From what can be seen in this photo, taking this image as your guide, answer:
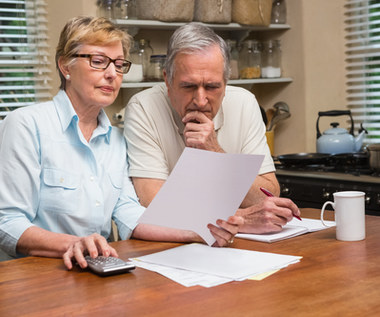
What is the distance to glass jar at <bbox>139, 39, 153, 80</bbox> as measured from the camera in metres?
3.49

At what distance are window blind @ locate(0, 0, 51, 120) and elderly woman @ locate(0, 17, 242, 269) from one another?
1.42 meters

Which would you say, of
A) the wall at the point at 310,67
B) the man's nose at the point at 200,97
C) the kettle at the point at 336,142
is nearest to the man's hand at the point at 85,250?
the man's nose at the point at 200,97

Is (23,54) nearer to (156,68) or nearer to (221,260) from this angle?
(156,68)

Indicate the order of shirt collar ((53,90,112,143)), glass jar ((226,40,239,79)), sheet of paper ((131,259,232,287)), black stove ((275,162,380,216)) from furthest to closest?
glass jar ((226,40,239,79)) < black stove ((275,162,380,216)) < shirt collar ((53,90,112,143)) < sheet of paper ((131,259,232,287))

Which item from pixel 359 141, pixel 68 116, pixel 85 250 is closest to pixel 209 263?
pixel 85 250

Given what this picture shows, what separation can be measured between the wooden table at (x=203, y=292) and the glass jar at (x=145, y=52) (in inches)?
79.6

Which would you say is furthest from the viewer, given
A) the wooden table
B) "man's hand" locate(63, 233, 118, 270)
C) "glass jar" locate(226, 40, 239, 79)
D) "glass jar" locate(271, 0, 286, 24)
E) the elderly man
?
"glass jar" locate(271, 0, 286, 24)

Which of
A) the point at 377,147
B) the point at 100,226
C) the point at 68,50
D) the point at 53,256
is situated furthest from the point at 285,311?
the point at 377,147

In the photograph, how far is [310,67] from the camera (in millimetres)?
4055

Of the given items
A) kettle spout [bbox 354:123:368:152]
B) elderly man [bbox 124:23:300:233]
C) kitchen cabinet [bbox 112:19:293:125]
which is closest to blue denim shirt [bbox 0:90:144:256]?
elderly man [bbox 124:23:300:233]

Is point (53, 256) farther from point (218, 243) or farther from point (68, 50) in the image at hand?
point (68, 50)

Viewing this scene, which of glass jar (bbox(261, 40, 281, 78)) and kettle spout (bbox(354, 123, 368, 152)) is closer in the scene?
kettle spout (bbox(354, 123, 368, 152))

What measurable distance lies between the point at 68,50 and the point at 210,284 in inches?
40.1

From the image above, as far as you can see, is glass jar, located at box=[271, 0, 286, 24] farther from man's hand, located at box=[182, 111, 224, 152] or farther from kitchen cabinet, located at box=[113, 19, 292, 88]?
man's hand, located at box=[182, 111, 224, 152]
